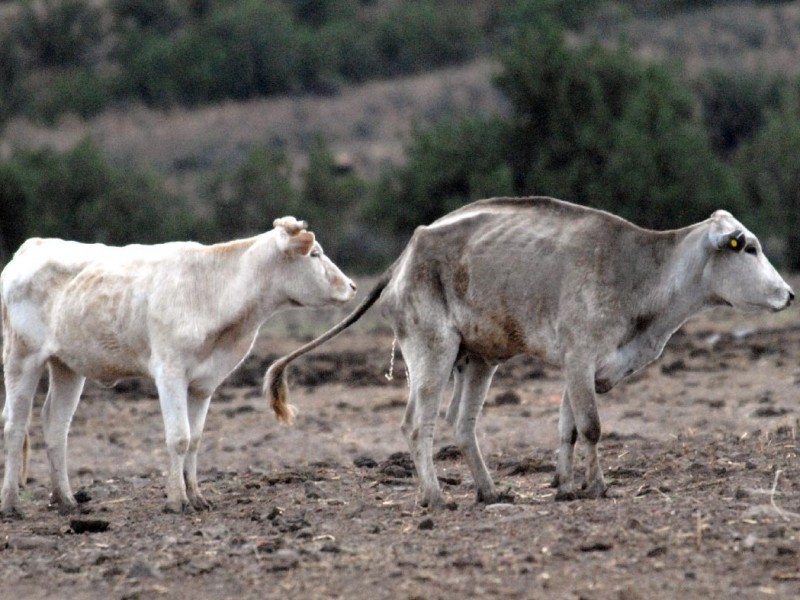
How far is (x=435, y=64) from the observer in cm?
7481

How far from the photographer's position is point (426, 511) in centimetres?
1059

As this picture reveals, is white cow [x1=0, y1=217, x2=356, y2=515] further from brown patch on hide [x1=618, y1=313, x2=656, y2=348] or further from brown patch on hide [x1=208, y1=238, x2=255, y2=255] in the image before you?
brown patch on hide [x1=618, y1=313, x2=656, y2=348]

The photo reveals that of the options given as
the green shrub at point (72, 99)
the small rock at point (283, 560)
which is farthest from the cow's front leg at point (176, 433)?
→ the green shrub at point (72, 99)

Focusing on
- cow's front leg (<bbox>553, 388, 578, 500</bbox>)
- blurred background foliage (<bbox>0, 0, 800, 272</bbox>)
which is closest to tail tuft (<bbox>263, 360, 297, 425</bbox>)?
cow's front leg (<bbox>553, 388, 578, 500</bbox>)

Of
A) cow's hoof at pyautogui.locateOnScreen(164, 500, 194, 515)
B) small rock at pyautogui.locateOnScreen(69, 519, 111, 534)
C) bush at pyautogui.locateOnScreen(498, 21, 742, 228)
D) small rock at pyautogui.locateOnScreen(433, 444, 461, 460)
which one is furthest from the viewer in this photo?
bush at pyautogui.locateOnScreen(498, 21, 742, 228)

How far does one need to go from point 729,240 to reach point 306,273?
2.85m

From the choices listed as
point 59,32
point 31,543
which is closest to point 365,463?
point 31,543

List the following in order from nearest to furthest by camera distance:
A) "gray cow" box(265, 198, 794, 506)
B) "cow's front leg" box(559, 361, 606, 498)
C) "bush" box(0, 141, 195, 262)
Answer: "cow's front leg" box(559, 361, 606, 498)
"gray cow" box(265, 198, 794, 506)
"bush" box(0, 141, 195, 262)

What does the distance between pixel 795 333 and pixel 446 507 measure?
44.4 ft

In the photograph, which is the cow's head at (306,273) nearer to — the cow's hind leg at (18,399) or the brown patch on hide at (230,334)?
the brown patch on hide at (230,334)

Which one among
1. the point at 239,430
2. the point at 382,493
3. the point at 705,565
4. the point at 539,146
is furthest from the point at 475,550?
the point at 539,146

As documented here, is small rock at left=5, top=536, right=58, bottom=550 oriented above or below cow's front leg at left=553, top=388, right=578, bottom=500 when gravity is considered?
below

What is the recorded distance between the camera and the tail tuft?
11875mm

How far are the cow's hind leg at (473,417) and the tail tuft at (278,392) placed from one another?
122 centimetres
